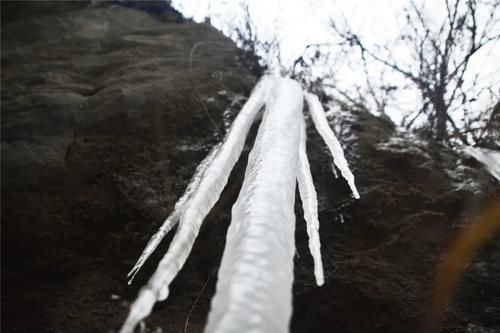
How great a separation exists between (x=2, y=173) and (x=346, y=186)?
1956 millimetres

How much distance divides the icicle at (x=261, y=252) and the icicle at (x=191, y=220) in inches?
4.6

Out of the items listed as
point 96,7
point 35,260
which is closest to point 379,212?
point 35,260

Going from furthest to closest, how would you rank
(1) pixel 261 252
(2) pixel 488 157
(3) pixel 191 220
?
(2) pixel 488 157 → (3) pixel 191 220 → (1) pixel 261 252

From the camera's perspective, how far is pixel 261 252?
962 mm

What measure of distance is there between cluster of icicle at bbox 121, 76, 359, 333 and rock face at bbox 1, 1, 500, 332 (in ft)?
1.57

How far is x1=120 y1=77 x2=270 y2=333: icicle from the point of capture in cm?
79

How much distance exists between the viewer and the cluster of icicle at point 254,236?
31.1 inches

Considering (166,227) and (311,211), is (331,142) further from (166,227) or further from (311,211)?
(166,227)

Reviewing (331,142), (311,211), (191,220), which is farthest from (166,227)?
(331,142)

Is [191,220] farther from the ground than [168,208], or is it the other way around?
[191,220]

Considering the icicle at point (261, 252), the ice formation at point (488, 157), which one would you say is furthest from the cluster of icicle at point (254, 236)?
the ice formation at point (488, 157)

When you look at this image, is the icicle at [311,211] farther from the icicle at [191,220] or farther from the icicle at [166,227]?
the icicle at [166,227]

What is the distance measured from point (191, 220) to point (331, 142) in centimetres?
102

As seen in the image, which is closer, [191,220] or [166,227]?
[191,220]
